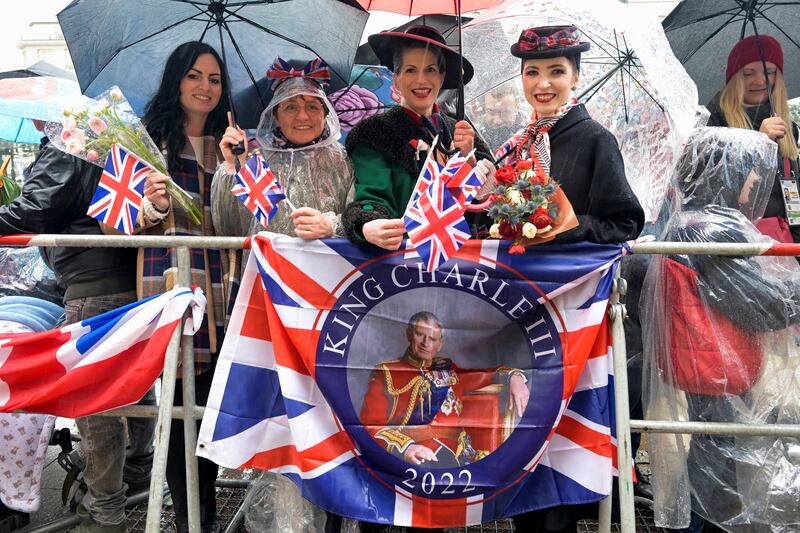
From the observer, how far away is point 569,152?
2615 millimetres

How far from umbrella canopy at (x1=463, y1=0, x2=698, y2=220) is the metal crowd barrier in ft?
2.11

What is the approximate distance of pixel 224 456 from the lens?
2607 millimetres

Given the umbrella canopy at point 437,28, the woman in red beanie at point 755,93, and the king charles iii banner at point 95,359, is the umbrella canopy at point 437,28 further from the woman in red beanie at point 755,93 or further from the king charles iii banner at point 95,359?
the king charles iii banner at point 95,359

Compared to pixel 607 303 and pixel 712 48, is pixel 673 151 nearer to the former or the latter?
pixel 607 303

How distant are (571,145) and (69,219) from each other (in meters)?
2.30

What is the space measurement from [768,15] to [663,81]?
4.26ft

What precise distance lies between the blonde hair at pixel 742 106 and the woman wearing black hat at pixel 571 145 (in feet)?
4.52

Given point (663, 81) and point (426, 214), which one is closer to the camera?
point (426, 214)

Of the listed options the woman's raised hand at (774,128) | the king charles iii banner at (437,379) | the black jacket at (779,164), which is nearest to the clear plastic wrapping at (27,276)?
the king charles iii banner at (437,379)

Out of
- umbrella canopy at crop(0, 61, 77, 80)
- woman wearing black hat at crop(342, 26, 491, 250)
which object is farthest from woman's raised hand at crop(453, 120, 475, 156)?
umbrella canopy at crop(0, 61, 77, 80)

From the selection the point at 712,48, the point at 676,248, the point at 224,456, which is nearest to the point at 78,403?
the point at 224,456

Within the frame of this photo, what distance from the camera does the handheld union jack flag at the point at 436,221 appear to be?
2.32 meters

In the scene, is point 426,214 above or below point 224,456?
above

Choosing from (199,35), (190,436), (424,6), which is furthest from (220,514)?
(424,6)
